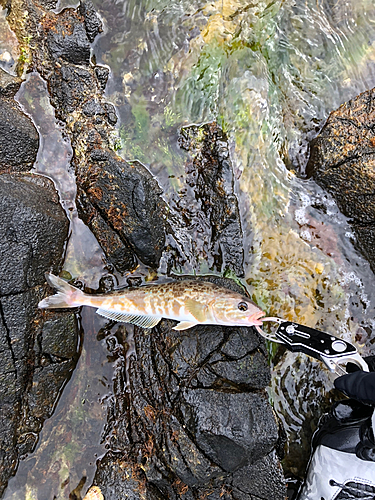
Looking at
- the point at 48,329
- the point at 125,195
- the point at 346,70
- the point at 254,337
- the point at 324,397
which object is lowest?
the point at 324,397

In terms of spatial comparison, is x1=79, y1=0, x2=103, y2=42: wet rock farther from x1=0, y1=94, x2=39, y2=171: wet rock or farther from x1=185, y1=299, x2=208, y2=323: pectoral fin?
x1=185, y1=299, x2=208, y2=323: pectoral fin

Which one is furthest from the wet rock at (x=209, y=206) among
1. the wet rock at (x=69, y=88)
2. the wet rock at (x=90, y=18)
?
the wet rock at (x=90, y=18)

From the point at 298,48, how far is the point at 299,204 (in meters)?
2.75

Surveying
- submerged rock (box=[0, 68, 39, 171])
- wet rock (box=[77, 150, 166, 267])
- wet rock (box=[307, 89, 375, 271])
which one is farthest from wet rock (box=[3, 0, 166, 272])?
wet rock (box=[307, 89, 375, 271])

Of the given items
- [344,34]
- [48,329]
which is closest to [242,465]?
[48,329]

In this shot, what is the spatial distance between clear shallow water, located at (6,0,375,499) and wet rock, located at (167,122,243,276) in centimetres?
17

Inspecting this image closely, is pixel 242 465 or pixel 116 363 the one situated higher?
pixel 116 363

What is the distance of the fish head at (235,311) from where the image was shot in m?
4.01

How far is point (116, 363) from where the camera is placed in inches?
191

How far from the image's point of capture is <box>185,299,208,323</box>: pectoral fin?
4156mm

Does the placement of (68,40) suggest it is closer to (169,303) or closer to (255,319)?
(169,303)

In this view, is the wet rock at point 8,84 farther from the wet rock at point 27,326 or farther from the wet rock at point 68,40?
the wet rock at point 27,326

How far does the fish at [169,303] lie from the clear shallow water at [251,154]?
1.97ft

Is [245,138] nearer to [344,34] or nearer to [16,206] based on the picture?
[344,34]
